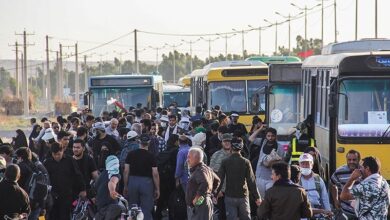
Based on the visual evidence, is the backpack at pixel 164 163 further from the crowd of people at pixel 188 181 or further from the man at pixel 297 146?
the man at pixel 297 146

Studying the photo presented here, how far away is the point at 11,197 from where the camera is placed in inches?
536

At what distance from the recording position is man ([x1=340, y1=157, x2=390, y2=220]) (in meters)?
13.0

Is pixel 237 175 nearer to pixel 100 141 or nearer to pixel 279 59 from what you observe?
pixel 100 141

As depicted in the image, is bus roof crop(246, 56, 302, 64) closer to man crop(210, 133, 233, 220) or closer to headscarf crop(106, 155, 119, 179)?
man crop(210, 133, 233, 220)

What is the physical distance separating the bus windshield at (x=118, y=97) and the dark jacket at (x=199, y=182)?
2248cm

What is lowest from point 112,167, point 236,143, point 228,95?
point 112,167

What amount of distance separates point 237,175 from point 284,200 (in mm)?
3820

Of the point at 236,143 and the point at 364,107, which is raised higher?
the point at 364,107

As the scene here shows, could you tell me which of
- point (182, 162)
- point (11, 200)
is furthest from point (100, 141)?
point (11, 200)

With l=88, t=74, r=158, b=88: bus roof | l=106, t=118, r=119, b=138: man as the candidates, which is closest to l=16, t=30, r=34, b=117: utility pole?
l=88, t=74, r=158, b=88: bus roof

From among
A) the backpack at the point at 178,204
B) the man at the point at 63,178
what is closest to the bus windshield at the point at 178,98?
the backpack at the point at 178,204

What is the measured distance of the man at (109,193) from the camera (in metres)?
14.6

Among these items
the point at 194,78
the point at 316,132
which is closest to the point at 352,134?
the point at 316,132

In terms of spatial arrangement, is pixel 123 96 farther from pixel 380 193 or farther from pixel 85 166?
pixel 380 193
